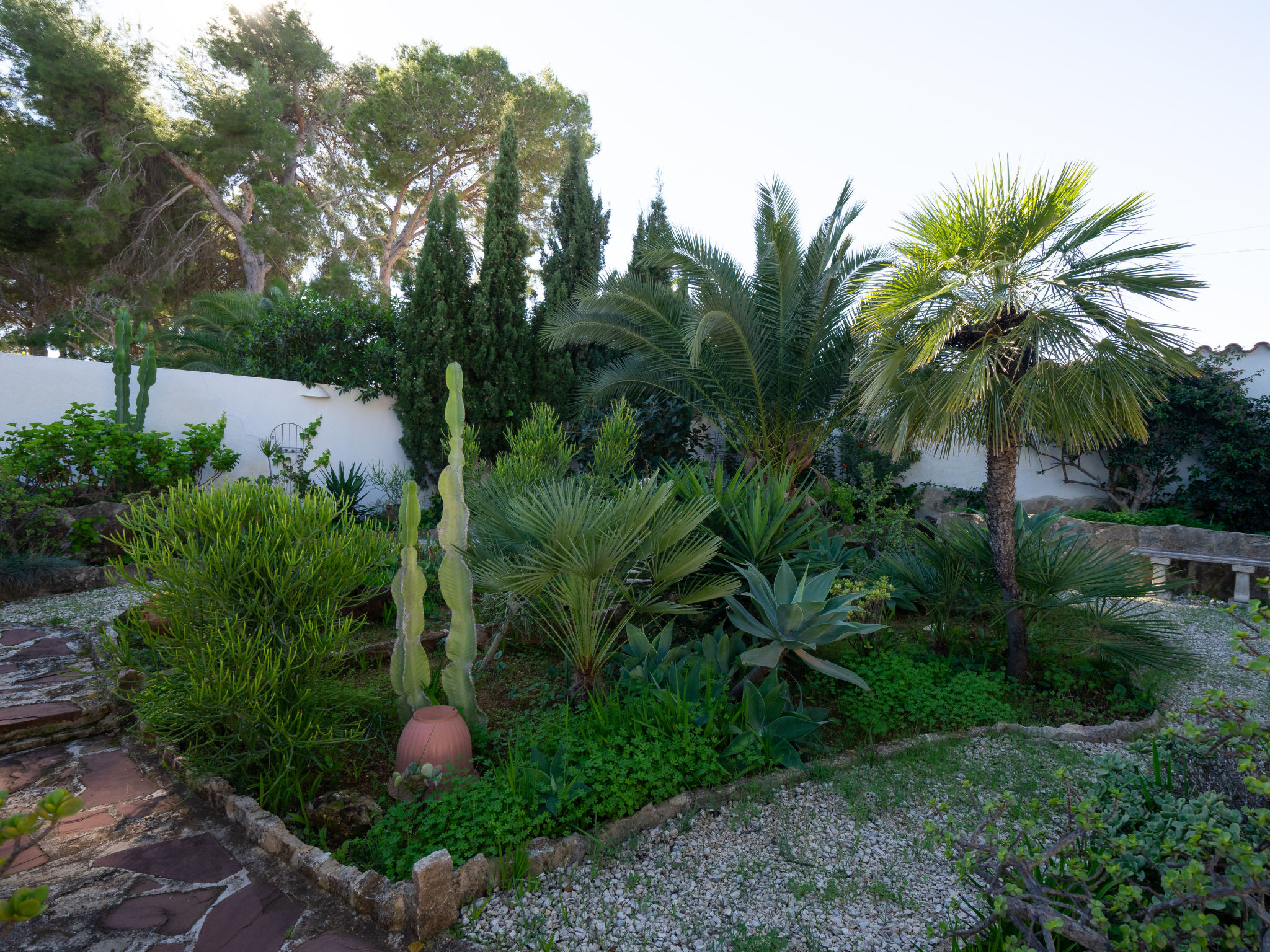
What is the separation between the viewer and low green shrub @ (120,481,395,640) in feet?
8.71

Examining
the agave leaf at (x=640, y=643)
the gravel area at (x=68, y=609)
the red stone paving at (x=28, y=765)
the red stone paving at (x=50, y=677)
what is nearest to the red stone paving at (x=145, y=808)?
the red stone paving at (x=28, y=765)

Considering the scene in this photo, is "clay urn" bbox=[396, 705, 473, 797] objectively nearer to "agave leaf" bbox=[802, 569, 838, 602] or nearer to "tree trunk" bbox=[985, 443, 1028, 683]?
"agave leaf" bbox=[802, 569, 838, 602]

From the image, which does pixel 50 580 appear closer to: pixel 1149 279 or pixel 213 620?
pixel 213 620

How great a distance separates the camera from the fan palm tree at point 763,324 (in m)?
6.95

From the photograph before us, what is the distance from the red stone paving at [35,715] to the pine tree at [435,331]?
546cm

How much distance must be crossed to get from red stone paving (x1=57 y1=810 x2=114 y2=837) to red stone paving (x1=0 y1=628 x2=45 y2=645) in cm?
262

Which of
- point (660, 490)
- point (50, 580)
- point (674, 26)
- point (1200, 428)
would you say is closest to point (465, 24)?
point (674, 26)

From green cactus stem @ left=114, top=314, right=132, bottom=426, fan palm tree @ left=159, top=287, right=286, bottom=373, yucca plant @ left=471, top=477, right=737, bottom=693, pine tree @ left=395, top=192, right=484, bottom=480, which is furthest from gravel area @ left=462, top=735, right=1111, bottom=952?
fan palm tree @ left=159, top=287, right=286, bottom=373

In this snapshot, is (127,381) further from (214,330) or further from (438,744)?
(438,744)

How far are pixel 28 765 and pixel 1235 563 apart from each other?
10.1 metres

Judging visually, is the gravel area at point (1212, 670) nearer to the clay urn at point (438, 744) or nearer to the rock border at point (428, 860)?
the rock border at point (428, 860)

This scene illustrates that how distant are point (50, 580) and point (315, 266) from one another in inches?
537

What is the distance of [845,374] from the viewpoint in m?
7.10

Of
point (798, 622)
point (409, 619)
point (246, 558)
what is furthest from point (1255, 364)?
point (246, 558)
